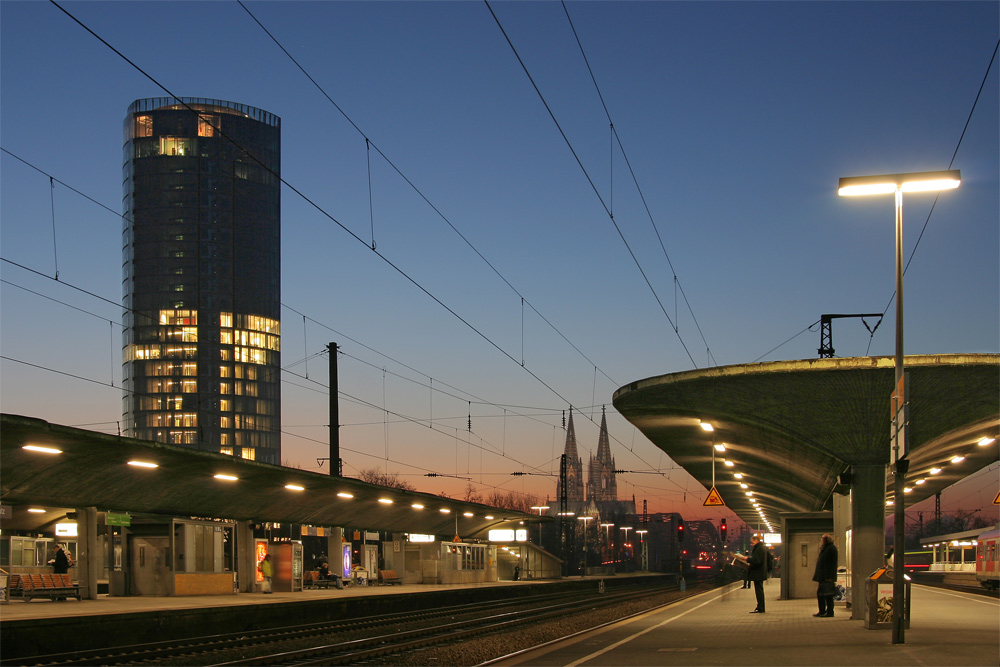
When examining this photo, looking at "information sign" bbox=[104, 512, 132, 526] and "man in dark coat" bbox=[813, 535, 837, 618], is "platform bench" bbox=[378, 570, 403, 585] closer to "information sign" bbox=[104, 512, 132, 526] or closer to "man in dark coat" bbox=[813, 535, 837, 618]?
"information sign" bbox=[104, 512, 132, 526]

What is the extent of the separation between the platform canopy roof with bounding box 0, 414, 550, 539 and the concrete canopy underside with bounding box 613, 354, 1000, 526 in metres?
9.22

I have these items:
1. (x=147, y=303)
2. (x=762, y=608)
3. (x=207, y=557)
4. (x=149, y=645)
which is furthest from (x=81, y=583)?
(x=147, y=303)

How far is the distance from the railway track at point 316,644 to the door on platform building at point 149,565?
501 centimetres

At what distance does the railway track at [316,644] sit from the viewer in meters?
16.5

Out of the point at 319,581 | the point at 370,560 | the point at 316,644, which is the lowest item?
the point at 370,560

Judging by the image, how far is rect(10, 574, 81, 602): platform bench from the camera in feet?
78.4

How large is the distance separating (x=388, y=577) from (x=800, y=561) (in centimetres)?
2018

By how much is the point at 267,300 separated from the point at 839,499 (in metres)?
142

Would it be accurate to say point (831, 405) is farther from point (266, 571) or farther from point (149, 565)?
point (266, 571)

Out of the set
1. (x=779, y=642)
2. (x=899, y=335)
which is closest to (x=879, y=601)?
(x=779, y=642)

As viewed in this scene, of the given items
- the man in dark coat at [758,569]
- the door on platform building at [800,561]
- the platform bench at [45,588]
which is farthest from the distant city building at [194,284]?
the man in dark coat at [758,569]

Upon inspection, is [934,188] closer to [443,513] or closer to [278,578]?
[278,578]

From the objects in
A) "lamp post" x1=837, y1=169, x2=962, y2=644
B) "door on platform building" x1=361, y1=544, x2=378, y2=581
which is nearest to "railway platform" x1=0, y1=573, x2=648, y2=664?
"door on platform building" x1=361, y1=544, x2=378, y2=581

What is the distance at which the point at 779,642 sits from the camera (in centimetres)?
1491
